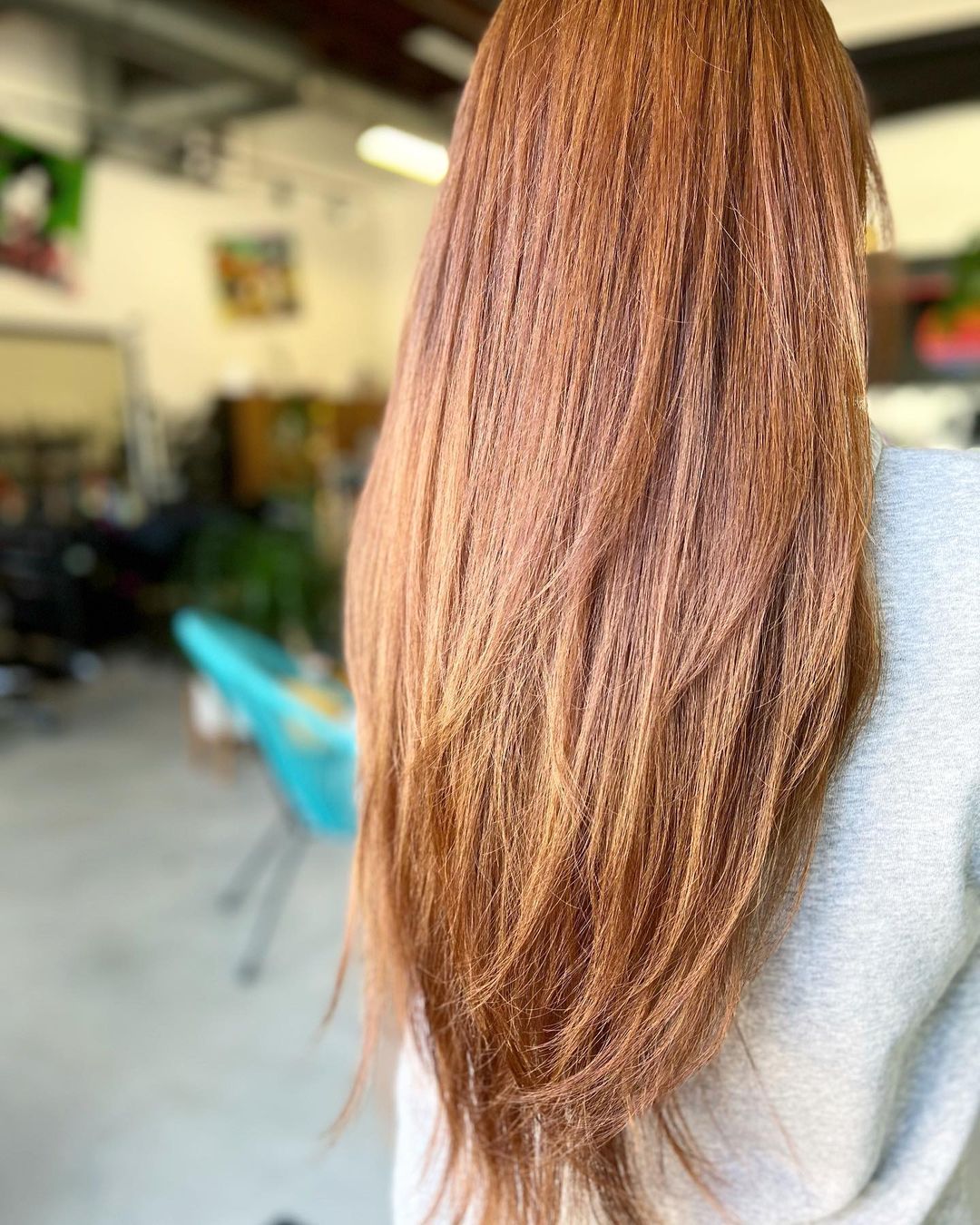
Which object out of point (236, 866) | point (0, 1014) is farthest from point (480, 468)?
point (236, 866)

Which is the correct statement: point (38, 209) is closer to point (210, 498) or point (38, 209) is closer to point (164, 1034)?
point (210, 498)

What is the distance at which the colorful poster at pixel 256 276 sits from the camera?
682cm

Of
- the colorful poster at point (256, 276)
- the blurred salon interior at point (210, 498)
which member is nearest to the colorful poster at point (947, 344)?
the blurred salon interior at point (210, 498)

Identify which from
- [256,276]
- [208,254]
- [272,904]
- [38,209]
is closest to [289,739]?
[272,904]

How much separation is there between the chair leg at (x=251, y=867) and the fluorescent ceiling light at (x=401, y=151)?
3593 millimetres

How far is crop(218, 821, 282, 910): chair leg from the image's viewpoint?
2492 mm

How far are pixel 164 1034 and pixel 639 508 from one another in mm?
1959

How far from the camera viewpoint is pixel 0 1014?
6.69 ft

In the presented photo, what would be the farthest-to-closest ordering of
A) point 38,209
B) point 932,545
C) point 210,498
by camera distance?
point 210,498
point 38,209
point 932,545

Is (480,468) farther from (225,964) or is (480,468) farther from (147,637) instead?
(147,637)

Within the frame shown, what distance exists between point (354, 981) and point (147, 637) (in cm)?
355

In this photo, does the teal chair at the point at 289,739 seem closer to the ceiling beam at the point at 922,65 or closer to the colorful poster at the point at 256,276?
the ceiling beam at the point at 922,65

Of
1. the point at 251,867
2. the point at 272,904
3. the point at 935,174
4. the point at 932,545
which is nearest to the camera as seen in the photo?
the point at 932,545

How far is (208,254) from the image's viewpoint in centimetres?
670
